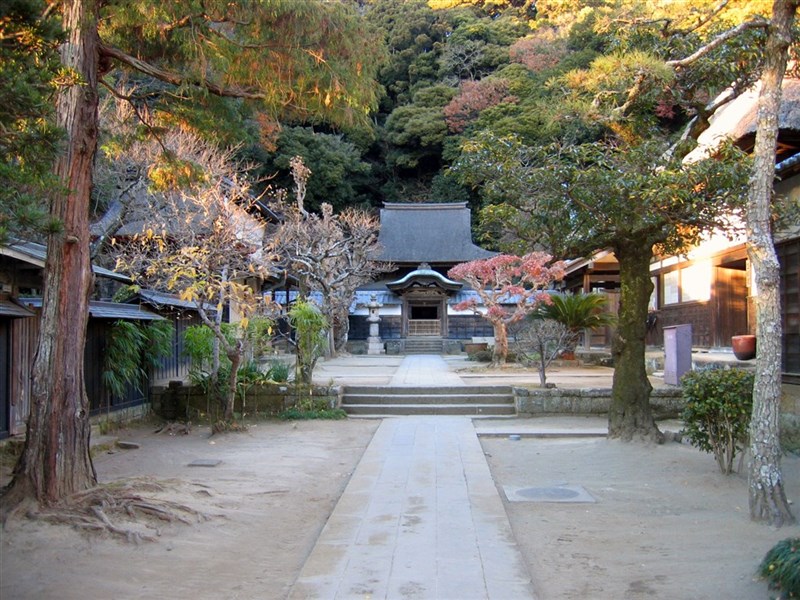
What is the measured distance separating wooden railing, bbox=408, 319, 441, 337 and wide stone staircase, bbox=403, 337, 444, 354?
856 millimetres

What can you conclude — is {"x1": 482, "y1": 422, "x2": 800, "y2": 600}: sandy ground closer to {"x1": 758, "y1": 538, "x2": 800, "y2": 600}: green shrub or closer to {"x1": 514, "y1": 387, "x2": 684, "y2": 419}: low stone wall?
{"x1": 758, "y1": 538, "x2": 800, "y2": 600}: green shrub

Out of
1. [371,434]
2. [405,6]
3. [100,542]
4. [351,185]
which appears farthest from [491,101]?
[100,542]

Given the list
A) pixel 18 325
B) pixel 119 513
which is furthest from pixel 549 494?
pixel 18 325

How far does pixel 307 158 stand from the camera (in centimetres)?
3816

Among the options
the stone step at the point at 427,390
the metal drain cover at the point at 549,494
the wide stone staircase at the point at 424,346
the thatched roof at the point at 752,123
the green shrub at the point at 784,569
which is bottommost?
the metal drain cover at the point at 549,494

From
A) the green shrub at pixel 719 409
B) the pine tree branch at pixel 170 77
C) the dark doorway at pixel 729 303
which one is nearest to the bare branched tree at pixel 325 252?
the dark doorway at pixel 729 303

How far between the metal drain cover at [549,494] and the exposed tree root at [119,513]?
332 cm

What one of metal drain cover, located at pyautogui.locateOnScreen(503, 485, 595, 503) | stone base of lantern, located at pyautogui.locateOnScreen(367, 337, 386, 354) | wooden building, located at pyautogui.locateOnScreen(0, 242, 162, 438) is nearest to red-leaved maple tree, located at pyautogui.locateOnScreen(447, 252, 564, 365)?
metal drain cover, located at pyautogui.locateOnScreen(503, 485, 595, 503)

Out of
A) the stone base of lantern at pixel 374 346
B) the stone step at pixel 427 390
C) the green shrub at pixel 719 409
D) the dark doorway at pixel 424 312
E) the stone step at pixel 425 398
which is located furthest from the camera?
the dark doorway at pixel 424 312

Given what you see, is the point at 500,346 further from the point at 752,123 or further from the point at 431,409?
the point at 752,123

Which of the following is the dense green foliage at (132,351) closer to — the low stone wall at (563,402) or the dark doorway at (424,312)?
the low stone wall at (563,402)

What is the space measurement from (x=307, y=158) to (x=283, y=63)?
32.0 meters

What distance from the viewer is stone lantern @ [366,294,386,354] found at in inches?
1284

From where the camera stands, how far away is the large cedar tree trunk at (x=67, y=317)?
5711mm
